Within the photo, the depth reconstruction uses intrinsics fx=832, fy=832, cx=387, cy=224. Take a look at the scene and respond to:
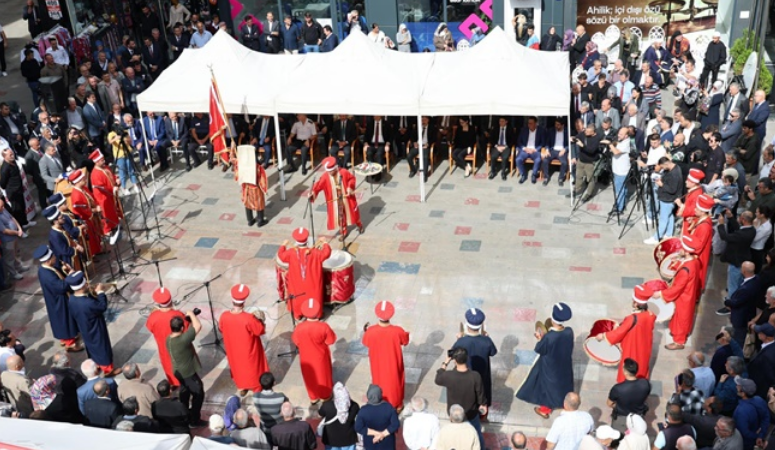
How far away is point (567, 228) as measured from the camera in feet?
47.8

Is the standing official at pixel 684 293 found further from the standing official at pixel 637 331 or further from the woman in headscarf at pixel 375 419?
the woman in headscarf at pixel 375 419

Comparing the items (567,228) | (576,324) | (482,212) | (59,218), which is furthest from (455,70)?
(59,218)

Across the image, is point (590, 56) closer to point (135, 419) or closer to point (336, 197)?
point (336, 197)

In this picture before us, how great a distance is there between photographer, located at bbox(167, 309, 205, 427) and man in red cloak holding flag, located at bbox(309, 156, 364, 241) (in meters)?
4.38

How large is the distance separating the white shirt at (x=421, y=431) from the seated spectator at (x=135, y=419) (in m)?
2.64

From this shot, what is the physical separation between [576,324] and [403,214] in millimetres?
4615

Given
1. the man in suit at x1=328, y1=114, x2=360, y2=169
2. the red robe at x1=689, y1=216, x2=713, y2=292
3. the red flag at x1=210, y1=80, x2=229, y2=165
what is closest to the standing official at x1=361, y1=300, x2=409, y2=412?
the red robe at x1=689, y1=216, x2=713, y2=292

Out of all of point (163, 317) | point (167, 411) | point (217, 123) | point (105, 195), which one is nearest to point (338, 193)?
point (217, 123)

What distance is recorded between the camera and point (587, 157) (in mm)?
15172

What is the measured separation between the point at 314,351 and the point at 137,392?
2.11m

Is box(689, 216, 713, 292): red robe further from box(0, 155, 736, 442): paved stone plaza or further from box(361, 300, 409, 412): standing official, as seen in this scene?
box(361, 300, 409, 412): standing official

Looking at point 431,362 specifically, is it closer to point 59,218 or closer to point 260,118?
point 59,218

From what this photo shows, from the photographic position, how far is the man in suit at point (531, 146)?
1627 centimetres

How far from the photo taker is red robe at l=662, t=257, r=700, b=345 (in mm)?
10719
